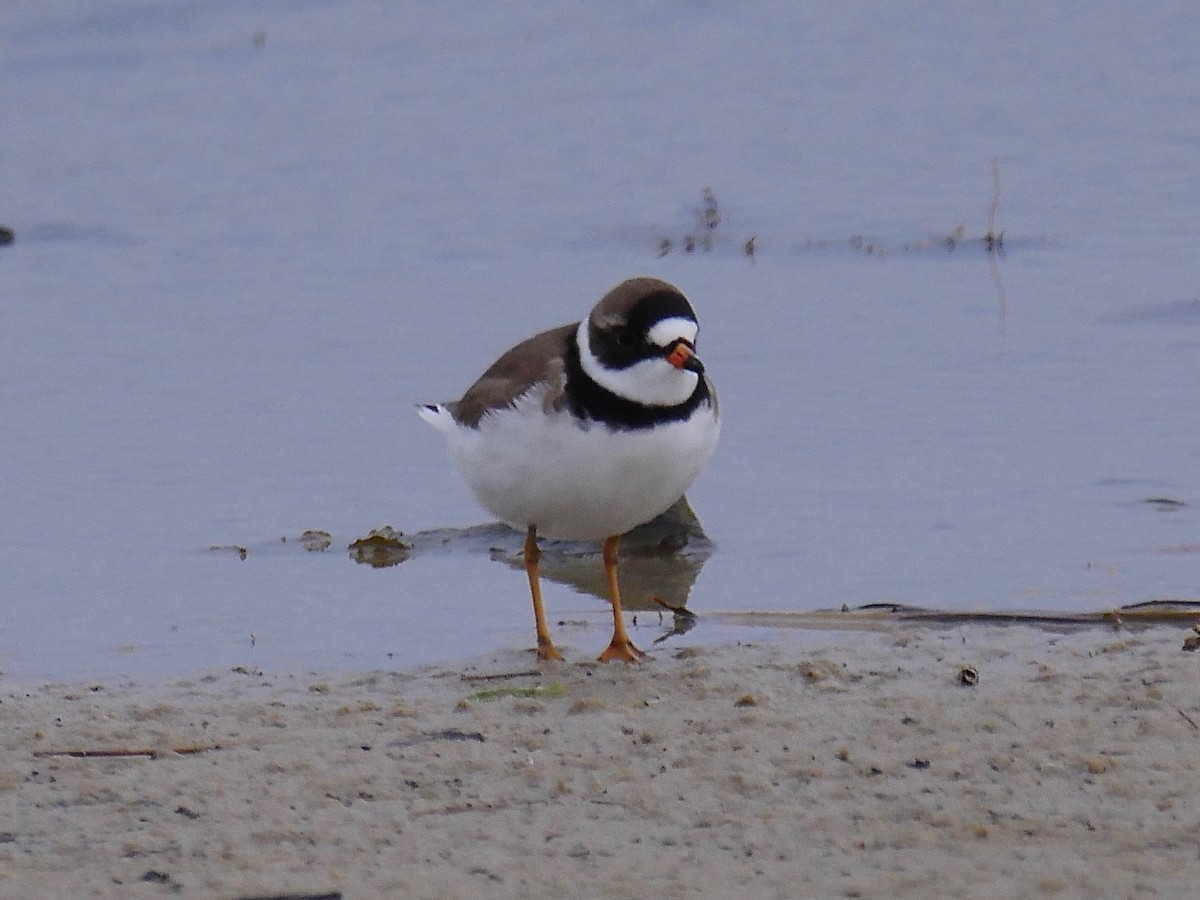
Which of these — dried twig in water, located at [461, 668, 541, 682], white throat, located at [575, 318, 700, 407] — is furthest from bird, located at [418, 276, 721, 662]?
dried twig in water, located at [461, 668, 541, 682]

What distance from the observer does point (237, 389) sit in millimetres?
8984

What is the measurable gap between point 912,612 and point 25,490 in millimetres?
3486

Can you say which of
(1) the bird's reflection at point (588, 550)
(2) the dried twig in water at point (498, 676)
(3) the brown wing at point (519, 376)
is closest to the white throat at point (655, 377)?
(3) the brown wing at point (519, 376)

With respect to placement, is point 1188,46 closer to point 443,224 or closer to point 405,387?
point 443,224

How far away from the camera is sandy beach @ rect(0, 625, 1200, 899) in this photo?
3.68m

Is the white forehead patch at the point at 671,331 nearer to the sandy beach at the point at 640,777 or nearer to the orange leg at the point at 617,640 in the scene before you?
the orange leg at the point at 617,640

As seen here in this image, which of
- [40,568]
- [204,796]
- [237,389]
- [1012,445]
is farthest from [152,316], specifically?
[204,796]

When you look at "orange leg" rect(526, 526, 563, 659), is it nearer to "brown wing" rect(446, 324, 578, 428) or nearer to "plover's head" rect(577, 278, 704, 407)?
"brown wing" rect(446, 324, 578, 428)

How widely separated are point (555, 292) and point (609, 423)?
212 inches

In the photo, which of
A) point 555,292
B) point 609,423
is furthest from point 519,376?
point 555,292

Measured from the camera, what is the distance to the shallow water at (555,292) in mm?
6508

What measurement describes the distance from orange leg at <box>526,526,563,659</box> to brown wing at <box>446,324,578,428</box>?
385 mm

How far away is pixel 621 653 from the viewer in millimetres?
5531

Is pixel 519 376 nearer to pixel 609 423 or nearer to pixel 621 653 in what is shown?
pixel 609 423
